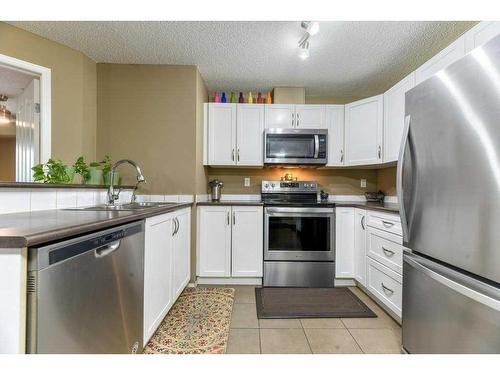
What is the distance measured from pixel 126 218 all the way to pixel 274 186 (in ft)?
7.25

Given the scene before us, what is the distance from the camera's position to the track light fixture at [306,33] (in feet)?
6.26

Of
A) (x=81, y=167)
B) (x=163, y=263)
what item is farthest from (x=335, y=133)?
(x=81, y=167)

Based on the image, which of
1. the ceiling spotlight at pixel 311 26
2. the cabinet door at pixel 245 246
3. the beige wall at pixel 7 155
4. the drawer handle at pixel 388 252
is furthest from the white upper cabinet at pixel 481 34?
the beige wall at pixel 7 155

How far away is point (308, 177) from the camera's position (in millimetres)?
3432

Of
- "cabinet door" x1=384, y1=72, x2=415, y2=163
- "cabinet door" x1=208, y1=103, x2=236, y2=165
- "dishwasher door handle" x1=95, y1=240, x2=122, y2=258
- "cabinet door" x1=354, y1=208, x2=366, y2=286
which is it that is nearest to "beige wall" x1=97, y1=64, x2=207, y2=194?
"cabinet door" x1=208, y1=103, x2=236, y2=165

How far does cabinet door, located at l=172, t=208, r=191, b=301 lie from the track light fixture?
5.78ft

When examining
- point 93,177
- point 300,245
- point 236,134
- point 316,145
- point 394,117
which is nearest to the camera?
point 93,177

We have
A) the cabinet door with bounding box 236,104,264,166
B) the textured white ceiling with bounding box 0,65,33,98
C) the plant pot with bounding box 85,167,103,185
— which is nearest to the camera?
the plant pot with bounding box 85,167,103,185

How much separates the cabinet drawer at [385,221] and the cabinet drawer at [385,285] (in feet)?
1.07

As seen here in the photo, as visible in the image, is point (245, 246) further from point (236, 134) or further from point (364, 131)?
point (364, 131)

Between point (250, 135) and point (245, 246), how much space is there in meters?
1.30

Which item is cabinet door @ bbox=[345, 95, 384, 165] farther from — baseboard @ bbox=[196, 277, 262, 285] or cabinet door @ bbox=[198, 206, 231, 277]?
baseboard @ bbox=[196, 277, 262, 285]

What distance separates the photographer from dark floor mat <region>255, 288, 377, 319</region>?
6.94 feet

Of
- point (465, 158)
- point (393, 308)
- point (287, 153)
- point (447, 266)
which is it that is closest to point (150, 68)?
point (287, 153)
